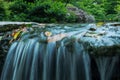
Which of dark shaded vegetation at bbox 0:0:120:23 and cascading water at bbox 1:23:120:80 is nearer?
cascading water at bbox 1:23:120:80

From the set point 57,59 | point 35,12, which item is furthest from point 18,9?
point 57,59

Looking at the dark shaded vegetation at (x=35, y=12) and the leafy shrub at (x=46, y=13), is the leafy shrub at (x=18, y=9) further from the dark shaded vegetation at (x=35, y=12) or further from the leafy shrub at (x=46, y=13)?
the leafy shrub at (x=46, y=13)

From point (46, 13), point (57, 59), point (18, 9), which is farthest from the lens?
point (18, 9)

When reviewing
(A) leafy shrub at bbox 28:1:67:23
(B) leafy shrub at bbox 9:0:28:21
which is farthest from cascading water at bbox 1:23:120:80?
(B) leafy shrub at bbox 9:0:28:21

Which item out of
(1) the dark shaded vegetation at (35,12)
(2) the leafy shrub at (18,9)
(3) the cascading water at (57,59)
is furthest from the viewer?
(2) the leafy shrub at (18,9)

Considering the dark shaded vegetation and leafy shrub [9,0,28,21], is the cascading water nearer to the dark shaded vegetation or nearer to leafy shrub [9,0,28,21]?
the dark shaded vegetation

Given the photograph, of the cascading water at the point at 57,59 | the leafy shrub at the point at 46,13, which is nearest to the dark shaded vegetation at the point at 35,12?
the leafy shrub at the point at 46,13

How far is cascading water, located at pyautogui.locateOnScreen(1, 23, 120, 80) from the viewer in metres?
4.84

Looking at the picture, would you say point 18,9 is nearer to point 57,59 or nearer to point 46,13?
point 46,13

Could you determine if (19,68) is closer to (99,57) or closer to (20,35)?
(20,35)

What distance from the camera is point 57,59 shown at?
5047mm

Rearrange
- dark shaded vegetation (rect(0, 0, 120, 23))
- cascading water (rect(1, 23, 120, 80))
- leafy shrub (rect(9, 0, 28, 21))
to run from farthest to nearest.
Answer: leafy shrub (rect(9, 0, 28, 21))
dark shaded vegetation (rect(0, 0, 120, 23))
cascading water (rect(1, 23, 120, 80))

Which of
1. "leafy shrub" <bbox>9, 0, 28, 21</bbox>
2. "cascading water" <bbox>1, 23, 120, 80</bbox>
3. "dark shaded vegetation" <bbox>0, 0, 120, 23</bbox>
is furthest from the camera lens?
"leafy shrub" <bbox>9, 0, 28, 21</bbox>

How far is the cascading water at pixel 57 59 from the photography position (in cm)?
484
